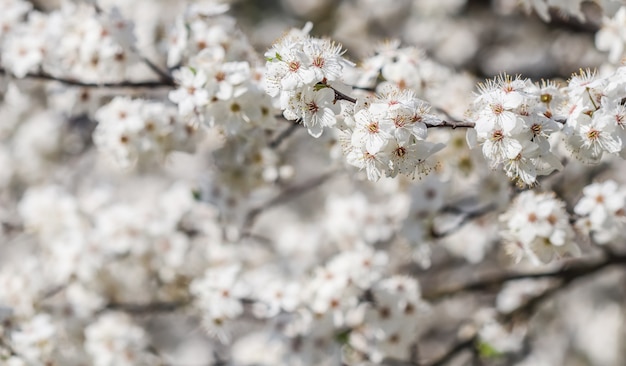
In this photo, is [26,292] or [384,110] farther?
[26,292]

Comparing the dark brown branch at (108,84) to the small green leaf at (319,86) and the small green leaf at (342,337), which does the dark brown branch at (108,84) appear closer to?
the small green leaf at (319,86)

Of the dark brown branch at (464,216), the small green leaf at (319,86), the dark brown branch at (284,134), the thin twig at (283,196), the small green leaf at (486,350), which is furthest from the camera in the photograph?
the thin twig at (283,196)

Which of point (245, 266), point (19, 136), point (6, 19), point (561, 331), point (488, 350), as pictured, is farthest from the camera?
point (561, 331)

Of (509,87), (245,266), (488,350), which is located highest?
(245,266)

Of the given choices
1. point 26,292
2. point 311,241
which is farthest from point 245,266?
point 26,292

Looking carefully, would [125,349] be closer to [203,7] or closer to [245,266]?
[245,266]

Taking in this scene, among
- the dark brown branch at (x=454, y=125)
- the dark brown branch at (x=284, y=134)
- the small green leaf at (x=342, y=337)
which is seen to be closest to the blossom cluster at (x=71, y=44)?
the dark brown branch at (x=284, y=134)

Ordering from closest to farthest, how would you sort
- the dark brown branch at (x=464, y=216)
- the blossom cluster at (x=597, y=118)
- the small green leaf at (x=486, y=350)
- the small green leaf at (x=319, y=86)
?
the blossom cluster at (x=597, y=118) < the small green leaf at (x=319, y=86) < the dark brown branch at (x=464, y=216) < the small green leaf at (x=486, y=350)

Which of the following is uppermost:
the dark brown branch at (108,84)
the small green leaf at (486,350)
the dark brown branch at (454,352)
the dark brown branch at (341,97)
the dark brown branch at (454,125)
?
the dark brown branch at (108,84)

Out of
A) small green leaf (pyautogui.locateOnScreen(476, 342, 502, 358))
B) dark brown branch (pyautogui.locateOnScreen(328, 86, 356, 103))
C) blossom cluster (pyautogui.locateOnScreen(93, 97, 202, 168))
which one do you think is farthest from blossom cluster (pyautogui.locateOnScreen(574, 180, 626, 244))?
blossom cluster (pyautogui.locateOnScreen(93, 97, 202, 168))
